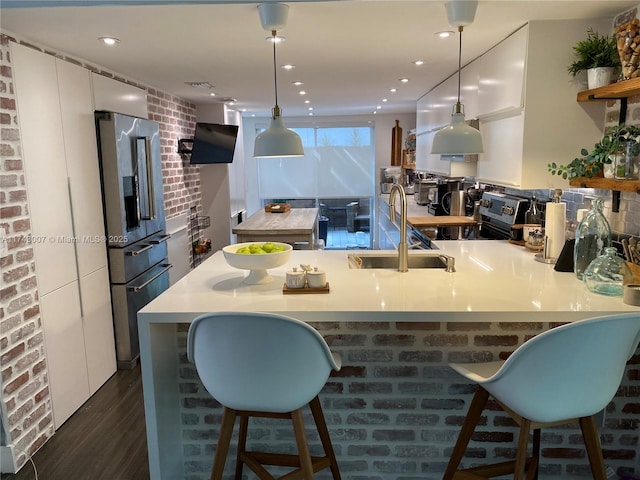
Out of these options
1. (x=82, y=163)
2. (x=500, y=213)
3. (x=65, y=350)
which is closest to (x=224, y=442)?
(x=65, y=350)

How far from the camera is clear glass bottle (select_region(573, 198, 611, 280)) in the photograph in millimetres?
2131

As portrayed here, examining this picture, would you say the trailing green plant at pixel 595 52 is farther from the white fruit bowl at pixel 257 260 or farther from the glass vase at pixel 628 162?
the white fruit bowl at pixel 257 260

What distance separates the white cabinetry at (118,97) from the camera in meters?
3.25

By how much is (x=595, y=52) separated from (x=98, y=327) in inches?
131

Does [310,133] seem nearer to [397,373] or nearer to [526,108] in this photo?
[526,108]

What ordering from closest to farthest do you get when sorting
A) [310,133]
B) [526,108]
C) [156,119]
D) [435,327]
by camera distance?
[435,327], [526,108], [156,119], [310,133]

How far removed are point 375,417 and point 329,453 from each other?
0.31 meters

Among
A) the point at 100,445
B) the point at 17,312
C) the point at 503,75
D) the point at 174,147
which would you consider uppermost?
the point at 503,75

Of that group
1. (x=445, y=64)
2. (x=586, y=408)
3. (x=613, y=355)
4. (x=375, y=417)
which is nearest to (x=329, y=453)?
(x=375, y=417)

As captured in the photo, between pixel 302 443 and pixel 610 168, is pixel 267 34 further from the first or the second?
pixel 302 443

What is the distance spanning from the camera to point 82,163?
9.96ft

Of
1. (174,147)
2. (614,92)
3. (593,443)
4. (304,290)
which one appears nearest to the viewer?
(593,443)

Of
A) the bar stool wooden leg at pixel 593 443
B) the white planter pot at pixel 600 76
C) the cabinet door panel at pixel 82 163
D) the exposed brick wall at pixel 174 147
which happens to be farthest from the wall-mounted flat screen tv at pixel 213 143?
the bar stool wooden leg at pixel 593 443

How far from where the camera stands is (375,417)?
2.10 meters
